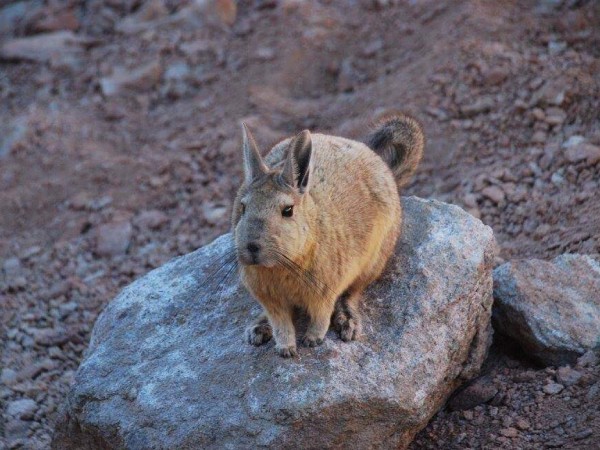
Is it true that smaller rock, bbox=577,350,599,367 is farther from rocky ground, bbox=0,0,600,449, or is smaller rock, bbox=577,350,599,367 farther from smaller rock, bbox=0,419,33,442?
smaller rock, bbox=0,419,33,442

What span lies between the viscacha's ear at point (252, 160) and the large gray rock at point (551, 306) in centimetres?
252

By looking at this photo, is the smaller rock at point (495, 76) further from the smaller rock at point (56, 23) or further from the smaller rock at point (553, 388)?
the smaller rock at point (56, 23)

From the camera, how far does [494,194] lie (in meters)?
9.18

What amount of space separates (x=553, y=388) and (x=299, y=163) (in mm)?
2723

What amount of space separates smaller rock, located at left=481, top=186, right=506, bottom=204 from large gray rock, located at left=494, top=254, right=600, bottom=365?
1.88 m

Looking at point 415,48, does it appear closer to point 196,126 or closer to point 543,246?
point 196,126

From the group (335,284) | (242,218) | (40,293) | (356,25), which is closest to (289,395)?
(335,284)

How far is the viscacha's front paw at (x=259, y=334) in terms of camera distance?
20.5 feet

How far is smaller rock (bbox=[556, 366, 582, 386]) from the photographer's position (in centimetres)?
653

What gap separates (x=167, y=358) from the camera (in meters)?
6.39

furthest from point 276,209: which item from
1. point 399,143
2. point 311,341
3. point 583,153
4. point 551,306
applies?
point 583,153

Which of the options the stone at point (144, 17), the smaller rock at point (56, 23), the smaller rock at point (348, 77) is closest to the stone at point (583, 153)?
the smaller rock at point (348, 77)

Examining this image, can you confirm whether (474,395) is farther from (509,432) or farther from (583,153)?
(583,153)

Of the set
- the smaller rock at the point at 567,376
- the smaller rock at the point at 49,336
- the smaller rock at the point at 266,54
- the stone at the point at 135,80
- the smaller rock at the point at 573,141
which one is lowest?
the smaller rock at the point at 49,336
